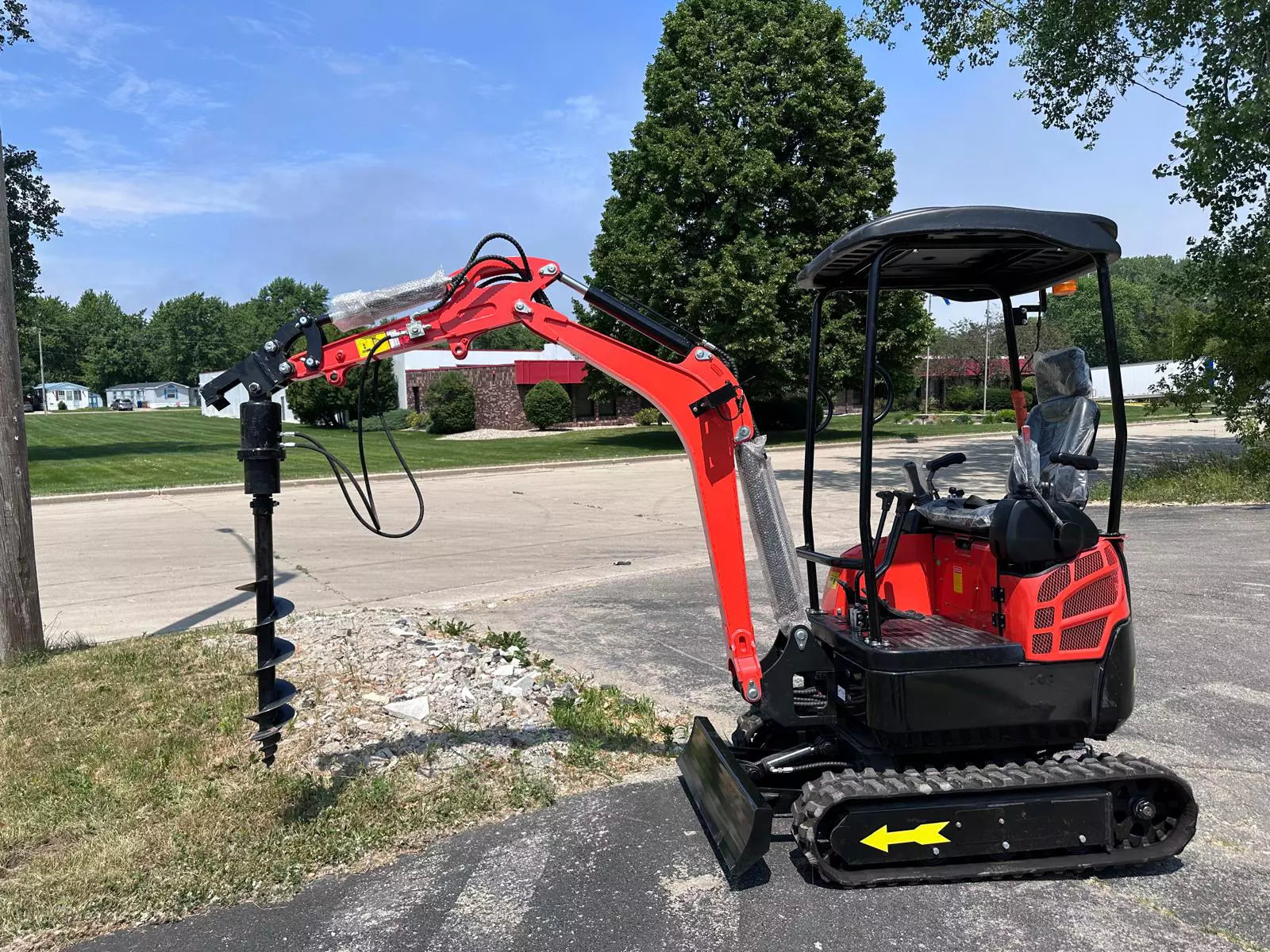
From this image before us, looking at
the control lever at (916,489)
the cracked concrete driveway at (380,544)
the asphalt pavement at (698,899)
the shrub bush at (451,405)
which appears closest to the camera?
the asphalt pavement at (698,899)

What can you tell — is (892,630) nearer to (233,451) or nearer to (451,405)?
(233,451)

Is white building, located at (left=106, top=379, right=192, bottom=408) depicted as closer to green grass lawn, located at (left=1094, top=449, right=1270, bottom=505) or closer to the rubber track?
green grass lawn, located at (left=1094, top=449, right=1270, bottom=505)

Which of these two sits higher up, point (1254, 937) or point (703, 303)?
point (703, 303)

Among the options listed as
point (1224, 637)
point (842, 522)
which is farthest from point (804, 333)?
point (1224, 637)

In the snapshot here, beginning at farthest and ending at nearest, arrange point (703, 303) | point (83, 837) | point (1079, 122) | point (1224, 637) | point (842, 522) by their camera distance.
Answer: point (703, 303), point (1079, 122), point (842, 522), point (1224, 637), point (83, 837)

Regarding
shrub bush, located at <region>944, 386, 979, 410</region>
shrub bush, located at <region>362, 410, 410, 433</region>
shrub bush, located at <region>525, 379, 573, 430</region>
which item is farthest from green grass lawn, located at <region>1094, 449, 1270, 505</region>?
shrub bush, located at <region>944, 386, 979, 410</region>

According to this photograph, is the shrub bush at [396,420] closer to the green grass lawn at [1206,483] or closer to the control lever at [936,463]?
the green grass lawn at [1206,483]

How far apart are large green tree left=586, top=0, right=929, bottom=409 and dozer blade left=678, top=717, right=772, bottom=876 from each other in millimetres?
24494

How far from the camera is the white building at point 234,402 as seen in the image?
4.25m

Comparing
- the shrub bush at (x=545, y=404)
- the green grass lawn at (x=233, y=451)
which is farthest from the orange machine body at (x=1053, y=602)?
the shrub bush at (x=545, y=404)

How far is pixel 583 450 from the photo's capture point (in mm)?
29906

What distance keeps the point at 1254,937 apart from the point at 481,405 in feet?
128

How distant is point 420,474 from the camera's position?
2352 centimetres

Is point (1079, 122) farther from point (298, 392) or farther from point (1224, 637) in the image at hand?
point (298, 392)
